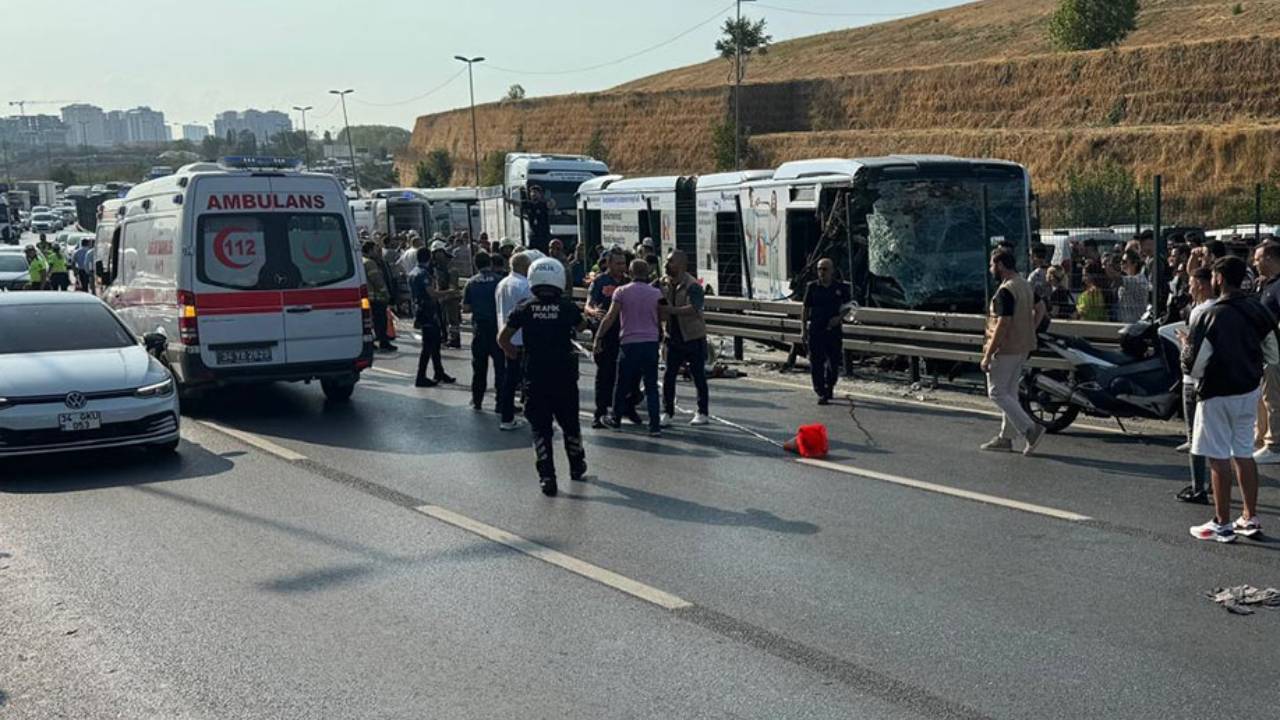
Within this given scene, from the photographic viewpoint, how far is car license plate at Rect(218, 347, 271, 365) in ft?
46.6

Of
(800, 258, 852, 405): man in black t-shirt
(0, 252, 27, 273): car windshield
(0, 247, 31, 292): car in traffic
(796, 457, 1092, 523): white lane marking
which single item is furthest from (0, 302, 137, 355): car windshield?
(0, 252, 27, 273): car windshield

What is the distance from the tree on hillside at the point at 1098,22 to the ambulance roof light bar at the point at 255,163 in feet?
217

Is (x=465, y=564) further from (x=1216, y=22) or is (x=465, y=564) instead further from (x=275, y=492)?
(x=1216, y=22)

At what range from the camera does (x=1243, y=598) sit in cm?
702

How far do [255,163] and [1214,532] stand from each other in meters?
10.6

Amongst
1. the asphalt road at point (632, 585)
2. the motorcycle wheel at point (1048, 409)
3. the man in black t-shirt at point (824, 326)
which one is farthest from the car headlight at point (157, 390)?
the motorcycle wheel at point (1048, 409)

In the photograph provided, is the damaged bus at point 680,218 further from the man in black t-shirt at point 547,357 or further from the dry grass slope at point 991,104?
the dry grass slope at point 991,104

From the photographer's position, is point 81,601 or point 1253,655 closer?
point 1253,655

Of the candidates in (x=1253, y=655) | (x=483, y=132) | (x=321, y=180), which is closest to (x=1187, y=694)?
(x=1253, y=655)

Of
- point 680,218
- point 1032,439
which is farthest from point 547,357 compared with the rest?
point 680,218

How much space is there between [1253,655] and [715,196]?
16380 mm

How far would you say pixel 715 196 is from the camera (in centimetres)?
2200

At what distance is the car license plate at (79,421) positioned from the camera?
1106 cm

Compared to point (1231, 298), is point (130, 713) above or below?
below
